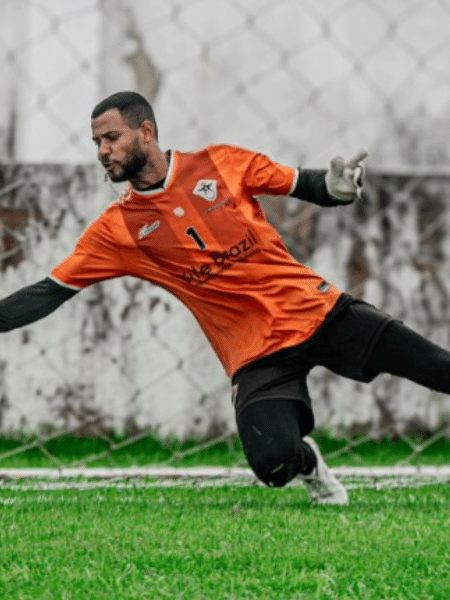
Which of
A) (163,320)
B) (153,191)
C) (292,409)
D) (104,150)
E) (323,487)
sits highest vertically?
(104,150)

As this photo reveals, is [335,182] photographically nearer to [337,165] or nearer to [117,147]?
[337,165]

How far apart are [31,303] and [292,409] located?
20.4 inches

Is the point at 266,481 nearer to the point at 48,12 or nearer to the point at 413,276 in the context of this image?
the point at 413,276

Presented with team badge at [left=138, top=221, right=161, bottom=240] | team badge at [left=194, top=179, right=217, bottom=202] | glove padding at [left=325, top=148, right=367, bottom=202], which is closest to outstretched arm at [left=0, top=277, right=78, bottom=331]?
team badge at [left=138, top=221, right=161, bottom=240]

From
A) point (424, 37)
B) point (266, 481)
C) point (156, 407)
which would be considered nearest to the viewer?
point (266, 481)

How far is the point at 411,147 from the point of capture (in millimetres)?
3428

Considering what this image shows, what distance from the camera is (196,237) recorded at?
242cm

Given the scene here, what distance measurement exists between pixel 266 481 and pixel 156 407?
2.91 feet

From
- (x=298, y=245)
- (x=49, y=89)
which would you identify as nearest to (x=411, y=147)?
(x=298, y=245)

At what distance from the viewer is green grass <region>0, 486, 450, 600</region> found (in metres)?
1.65

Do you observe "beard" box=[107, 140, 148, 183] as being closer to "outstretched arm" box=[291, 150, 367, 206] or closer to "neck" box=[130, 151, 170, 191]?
"neck" box=[130, 151, 170, 191]

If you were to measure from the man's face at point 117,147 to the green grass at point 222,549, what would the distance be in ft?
1.99

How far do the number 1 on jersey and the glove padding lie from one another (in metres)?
0.25

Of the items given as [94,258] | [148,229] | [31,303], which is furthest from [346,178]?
[31,303]
